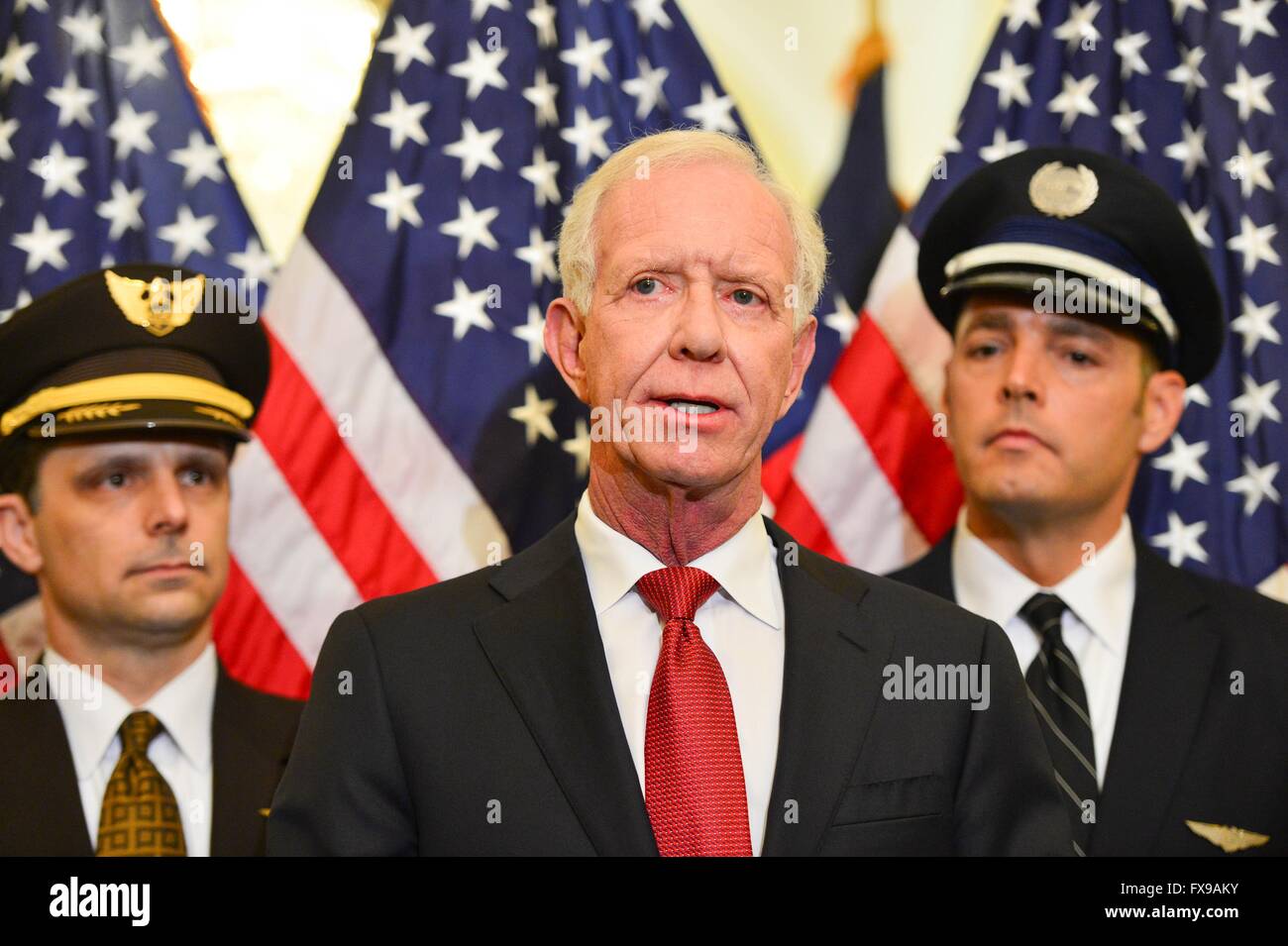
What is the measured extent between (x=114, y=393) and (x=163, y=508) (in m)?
0.23

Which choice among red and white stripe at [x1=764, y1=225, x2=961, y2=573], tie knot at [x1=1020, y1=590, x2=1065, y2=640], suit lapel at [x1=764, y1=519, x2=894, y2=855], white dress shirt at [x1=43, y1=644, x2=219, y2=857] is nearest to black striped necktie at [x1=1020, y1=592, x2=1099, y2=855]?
tie knot at [x1=1020, y1=590, x2=1065, y2=640]

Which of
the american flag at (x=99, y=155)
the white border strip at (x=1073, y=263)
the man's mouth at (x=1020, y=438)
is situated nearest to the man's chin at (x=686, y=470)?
the man's mouth at (x=1020, y=438)

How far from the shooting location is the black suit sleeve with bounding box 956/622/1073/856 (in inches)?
76.6

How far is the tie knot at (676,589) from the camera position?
202cm

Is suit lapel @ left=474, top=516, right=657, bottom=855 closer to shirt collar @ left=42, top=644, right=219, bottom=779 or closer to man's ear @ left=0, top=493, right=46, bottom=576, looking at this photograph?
shirt collar @ left=42, top=644, right=219, bottom=779

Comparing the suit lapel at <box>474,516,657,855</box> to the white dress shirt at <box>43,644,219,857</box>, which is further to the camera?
the white dress shirt at <box>43,644,219,857</box>

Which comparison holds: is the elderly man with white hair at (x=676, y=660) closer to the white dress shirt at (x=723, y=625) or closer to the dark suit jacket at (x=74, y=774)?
the white dress shirt at (x=723, y=625)

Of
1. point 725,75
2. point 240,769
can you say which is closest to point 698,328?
point 240,769

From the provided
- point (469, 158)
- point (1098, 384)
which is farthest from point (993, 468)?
point (469, 158)

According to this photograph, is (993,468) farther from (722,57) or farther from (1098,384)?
(722,57)

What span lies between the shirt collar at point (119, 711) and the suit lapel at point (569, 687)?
95cm

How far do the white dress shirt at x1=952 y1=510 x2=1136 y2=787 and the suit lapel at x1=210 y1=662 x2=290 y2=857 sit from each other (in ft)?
4.47

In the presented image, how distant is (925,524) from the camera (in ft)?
10.8

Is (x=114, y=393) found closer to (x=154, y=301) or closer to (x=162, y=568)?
(x=154, y=301)
